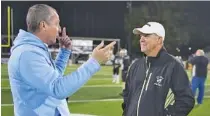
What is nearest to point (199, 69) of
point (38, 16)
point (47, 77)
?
point (38, 16)

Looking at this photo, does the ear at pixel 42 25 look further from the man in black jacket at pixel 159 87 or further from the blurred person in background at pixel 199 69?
the blurred person in background at pixel 199 69

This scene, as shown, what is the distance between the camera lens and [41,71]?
2.70 meters

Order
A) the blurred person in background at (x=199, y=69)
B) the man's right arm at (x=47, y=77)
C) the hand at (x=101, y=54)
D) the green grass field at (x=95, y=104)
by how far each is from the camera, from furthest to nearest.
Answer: the blurred person in background at (x=199, y=69)
the green grass field at (x=95, y=104)
the hand at (x=101, y=54)
the man's right arm at (x=47, y=77)

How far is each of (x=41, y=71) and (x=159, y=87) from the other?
1573 mm

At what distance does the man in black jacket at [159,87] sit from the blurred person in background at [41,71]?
1.17 m

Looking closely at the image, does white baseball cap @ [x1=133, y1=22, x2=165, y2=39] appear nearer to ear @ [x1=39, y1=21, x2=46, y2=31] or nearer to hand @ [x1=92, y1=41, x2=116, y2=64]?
hand @ [x1=92, y1=41, x2=116, y2=64]

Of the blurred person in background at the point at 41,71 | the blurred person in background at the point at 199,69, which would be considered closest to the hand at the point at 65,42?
the blurred person in background at the point at 41,71

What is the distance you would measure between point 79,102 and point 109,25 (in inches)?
1712

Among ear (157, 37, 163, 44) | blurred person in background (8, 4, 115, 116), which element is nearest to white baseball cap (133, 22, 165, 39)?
ear (157, 37, 163, 44)

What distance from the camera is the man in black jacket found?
390 cm

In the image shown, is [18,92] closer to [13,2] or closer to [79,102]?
[79,102]

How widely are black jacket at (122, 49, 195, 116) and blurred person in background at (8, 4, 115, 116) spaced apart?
45.7 inches

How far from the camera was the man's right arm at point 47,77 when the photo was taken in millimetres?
2684

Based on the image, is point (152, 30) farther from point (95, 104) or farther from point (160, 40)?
point (95, 104)
